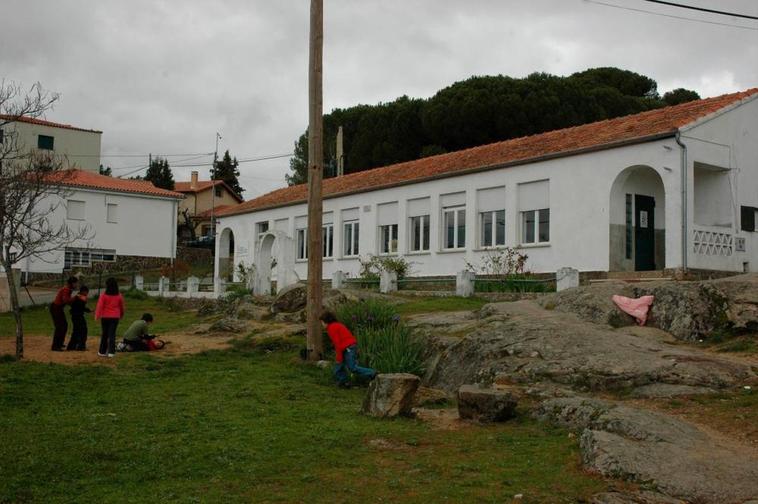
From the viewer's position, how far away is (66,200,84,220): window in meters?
45.2

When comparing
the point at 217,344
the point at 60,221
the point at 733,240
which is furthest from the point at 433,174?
the point at 60,221

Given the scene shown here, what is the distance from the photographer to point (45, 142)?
176ft

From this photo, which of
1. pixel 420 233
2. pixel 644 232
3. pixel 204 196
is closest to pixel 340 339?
pixel 644 232

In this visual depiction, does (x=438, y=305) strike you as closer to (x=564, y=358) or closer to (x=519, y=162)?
(x=519, y=162)

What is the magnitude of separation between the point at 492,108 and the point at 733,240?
20.8 m

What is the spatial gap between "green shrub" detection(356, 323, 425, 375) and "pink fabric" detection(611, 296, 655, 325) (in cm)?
332

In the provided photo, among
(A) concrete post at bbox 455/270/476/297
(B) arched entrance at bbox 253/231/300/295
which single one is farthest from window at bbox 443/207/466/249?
(A) concrete post at bbox 455/270/476/297

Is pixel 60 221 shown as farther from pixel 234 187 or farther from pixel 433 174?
pixel 234 187

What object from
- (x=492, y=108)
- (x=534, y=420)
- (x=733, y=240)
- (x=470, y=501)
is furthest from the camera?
(x=492, y=108)

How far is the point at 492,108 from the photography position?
1642 inches

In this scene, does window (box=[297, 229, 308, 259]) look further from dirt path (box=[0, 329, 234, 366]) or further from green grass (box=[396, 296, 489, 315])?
dirt path (box=[0, 329, 234, 366])

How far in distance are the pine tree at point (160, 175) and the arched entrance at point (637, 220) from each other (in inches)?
2287

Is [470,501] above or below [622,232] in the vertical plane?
below

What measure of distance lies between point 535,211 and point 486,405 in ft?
53.1
